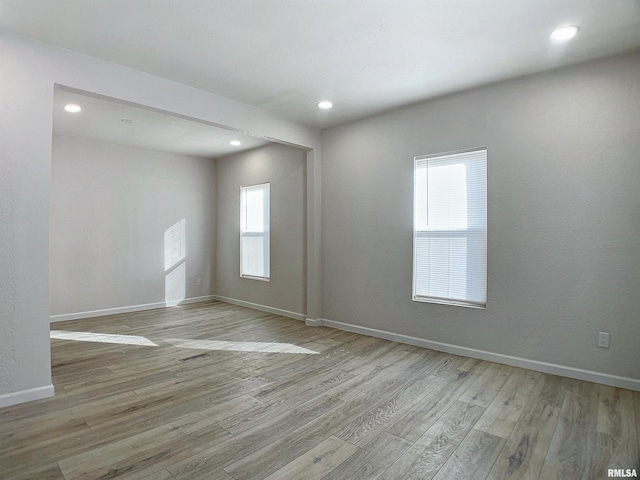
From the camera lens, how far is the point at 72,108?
3.94 m

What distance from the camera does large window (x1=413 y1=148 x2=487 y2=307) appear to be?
3.49 metres

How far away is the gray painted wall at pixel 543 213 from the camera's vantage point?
2779mm

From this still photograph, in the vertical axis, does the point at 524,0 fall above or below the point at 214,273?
above

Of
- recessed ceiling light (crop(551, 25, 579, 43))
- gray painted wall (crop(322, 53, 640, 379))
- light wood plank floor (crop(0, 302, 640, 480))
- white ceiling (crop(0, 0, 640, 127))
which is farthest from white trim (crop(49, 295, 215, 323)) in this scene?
recessed ceiling light (crop(551, 25, 579, 43))

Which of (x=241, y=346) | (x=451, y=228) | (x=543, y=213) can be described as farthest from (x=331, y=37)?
(x=241, y=346)

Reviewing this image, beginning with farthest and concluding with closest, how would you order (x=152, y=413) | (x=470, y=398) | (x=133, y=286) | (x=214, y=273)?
(x=214, y=273), (x=133, y=286), (x=470, y=398), (x=152, y=413)

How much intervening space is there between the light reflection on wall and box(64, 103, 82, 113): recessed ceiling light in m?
2.49

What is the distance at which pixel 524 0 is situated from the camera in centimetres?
218

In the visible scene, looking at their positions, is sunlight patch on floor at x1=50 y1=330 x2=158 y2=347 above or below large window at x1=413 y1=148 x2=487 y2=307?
below

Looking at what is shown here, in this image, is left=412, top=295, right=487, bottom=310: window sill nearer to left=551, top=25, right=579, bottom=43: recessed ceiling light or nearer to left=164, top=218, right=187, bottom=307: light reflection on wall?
left=551, top=25, right=579, bottom=43: recessed ceiling light

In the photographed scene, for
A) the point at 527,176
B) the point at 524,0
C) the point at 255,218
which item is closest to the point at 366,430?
the point at 527,176

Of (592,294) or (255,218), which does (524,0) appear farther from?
(255,218)

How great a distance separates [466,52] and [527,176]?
4.09 feet
